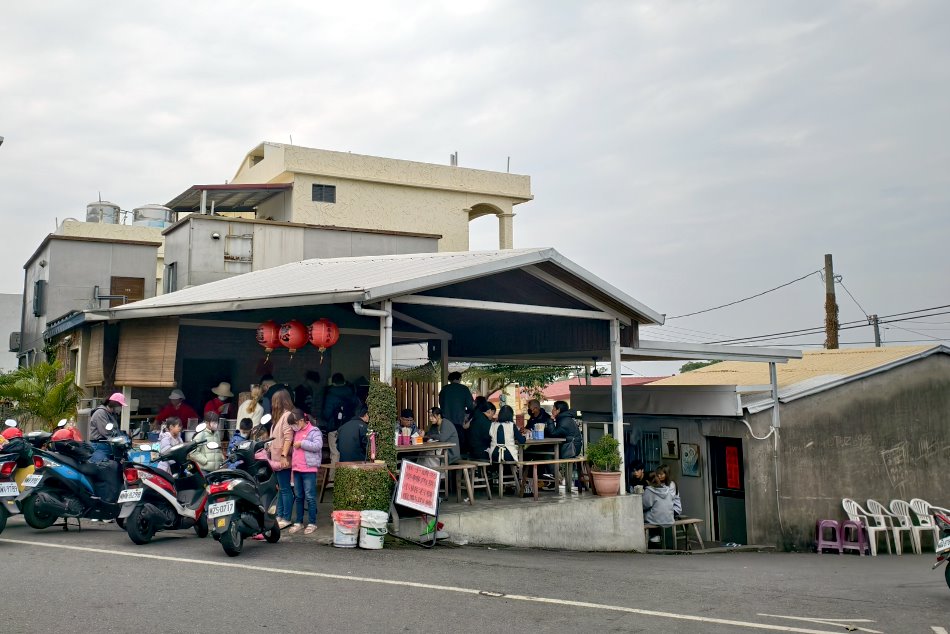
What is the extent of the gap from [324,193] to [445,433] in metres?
18.9

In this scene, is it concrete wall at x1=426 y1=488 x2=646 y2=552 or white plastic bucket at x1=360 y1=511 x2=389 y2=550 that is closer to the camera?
white plastic bucket at x1=360 y1=511 x2=389 y2=550

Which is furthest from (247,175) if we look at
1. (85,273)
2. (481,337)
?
(481,337)

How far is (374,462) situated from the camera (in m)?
9.66

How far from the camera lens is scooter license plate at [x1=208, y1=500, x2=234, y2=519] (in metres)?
8.23

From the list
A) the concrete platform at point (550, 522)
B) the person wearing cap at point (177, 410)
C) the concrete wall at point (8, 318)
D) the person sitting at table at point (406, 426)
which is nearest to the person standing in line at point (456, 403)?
the person sitting at table at point (406, 426)

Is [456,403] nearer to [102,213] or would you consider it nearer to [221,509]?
[221,509]

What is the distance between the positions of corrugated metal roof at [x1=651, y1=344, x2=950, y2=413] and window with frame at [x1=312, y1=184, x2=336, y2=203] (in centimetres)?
1410

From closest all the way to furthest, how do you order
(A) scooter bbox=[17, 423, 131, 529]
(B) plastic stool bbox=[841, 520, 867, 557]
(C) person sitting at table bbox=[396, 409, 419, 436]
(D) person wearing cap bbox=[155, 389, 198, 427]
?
(A) scooter bbox=[17, 423, 131, 529] < (C) person sitting at table bbox=[396, 409, 419, 436] < (D) person wearing cap bbox=[155, 389, 198, 427] < (B) plastic stool bbox=[841, 520, 867, 557]

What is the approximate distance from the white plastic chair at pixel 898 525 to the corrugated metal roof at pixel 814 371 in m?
2.37

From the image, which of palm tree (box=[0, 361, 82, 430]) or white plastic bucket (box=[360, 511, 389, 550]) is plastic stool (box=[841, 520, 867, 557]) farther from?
palm tree (box=[0, 361, 82, 430])

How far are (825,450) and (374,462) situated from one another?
956cm

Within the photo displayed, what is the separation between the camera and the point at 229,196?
25609 millimetres

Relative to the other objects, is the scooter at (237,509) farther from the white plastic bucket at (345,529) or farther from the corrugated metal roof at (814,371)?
the corrugated metal roof at (814,371)

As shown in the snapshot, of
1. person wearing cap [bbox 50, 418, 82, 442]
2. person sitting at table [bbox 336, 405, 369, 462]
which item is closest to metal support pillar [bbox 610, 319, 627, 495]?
person sitting at table [bbox 336, 405, 369, 462]
